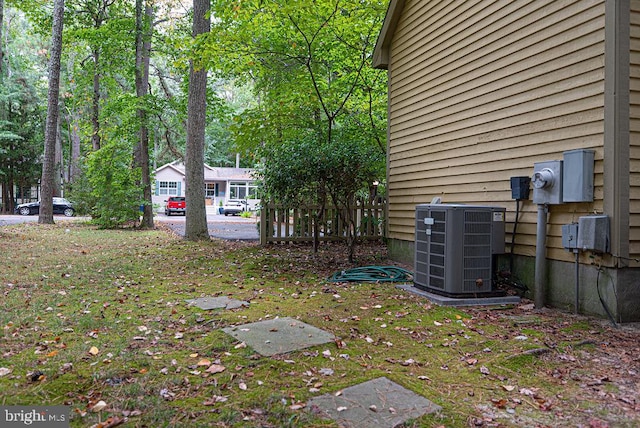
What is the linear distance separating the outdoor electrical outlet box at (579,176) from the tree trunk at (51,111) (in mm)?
16626

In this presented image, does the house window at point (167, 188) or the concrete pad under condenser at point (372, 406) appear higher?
the house window at point (167, 188)

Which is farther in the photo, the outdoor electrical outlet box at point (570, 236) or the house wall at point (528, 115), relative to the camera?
the outdoor electrical outlet box at point (570, 236)

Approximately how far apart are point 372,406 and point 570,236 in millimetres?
2921

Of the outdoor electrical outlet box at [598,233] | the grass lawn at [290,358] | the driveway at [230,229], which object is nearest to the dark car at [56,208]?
the driveway at [230,229]

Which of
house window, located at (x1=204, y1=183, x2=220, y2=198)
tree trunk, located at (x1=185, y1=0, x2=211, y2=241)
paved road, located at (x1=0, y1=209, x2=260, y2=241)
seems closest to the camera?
tree trunk, located at (x1=185, y1=0, x2=211, y2=241)

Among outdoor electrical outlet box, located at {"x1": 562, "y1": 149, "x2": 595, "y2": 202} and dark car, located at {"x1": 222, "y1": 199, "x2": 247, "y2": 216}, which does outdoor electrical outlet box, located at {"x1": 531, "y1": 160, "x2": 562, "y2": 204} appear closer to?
outdoor electrical outlet box, located at {"x1": 562, "y1": 149, "x2": 595, "y2": 202}

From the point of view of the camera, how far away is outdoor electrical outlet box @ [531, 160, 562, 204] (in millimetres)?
4629

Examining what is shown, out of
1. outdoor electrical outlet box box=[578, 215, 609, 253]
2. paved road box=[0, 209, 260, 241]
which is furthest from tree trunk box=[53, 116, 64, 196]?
outdoor electrical outlet box box=[578, 215, 609, 253]

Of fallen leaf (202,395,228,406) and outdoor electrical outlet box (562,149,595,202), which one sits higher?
outdoor electrical outlet box (562,149,595,202)

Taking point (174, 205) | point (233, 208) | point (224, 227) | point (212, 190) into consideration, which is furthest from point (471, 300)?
point (212, 190)

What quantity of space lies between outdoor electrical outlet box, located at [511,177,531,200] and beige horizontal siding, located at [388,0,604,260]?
14 centimetres

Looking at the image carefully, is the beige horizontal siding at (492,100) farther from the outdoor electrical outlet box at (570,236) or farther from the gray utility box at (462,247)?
the gray utility box at (462,247)

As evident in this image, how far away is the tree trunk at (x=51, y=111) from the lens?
51.4 feet

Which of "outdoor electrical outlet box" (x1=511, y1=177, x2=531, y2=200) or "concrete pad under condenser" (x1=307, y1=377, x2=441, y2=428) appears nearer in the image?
"concrete pad under condenser" (x1=307, y1=377, x2=441, y2=428)
